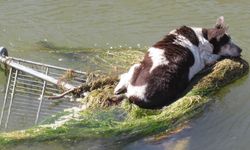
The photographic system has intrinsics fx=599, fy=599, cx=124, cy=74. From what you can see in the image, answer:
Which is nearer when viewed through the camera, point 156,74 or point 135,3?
point 156,74

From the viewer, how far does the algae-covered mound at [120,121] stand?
5.94 m

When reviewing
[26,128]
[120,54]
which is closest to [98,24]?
[120,54]

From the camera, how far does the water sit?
866 cm

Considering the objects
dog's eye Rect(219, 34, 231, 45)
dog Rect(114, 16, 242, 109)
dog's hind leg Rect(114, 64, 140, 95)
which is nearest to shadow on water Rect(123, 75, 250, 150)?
dog Rect(114, 16, 242, 109)

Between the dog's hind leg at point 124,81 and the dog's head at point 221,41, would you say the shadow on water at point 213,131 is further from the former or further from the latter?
the dog's hind leg at point 124,81

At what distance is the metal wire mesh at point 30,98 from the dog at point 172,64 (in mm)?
691

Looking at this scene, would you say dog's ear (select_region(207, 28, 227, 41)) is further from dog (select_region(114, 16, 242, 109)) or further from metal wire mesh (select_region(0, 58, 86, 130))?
metal wire mesh (select_region(0, 58, 86, 130))

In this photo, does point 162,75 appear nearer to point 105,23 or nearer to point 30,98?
point 30,98

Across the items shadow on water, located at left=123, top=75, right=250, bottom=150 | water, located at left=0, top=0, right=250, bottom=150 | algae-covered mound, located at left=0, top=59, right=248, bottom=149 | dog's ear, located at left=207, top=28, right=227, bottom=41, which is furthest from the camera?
water, located at left=0, top=0, right=250, bottom=150

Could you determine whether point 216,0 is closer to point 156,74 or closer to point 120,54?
point 120,54

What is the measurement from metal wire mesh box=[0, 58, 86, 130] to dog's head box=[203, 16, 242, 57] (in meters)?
1.73

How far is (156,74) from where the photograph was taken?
6656mm

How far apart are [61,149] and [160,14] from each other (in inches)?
172

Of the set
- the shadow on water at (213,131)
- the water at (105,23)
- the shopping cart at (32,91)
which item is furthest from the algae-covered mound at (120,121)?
the water at (105,23)
